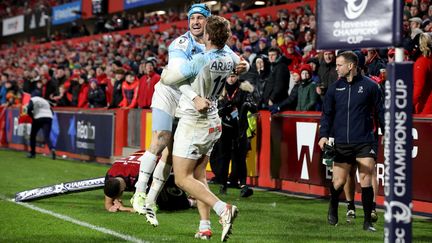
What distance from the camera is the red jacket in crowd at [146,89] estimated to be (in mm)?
16495

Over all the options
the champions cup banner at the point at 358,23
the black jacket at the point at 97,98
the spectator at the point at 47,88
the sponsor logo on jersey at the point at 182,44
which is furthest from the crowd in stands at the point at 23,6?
the champions cup banner at the point at 358,23

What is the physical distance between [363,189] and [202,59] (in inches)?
111

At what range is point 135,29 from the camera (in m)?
35.4

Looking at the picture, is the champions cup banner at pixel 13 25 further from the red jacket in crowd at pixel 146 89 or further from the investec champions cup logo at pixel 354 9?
the investec champions cup logo at pixel 354 9

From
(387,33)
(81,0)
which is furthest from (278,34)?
(81,0)

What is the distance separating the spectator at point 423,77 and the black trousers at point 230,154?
3218 mm

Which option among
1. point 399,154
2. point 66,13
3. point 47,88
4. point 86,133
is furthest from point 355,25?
point 66,13

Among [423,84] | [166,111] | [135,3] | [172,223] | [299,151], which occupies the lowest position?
[172,223]

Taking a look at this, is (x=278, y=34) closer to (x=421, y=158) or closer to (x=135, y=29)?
(x=421, y=158)

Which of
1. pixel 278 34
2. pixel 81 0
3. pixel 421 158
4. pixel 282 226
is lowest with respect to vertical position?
pixel 282 226

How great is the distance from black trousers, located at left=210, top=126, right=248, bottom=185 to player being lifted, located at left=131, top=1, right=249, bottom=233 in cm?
396

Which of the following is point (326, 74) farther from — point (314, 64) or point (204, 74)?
point (204, 74)

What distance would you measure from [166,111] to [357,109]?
2.16 m

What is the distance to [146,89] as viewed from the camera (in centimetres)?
1712
